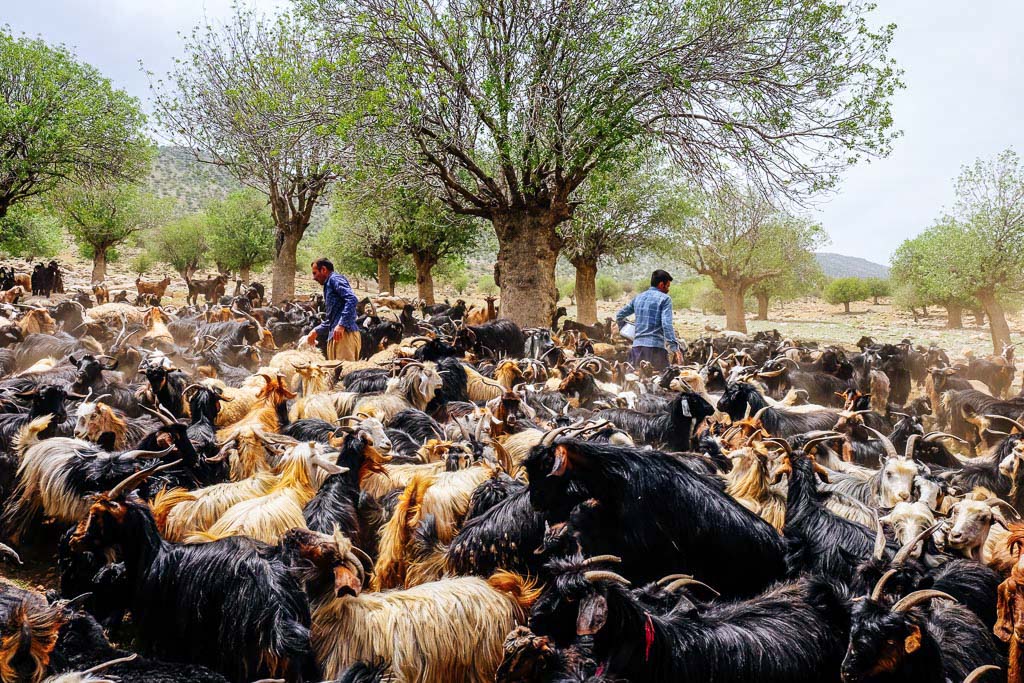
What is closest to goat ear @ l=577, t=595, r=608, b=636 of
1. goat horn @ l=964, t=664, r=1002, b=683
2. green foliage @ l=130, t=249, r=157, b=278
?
goat horn @ l=964, t=664, r=1002, b=683

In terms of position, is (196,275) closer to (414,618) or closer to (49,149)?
(49,149)

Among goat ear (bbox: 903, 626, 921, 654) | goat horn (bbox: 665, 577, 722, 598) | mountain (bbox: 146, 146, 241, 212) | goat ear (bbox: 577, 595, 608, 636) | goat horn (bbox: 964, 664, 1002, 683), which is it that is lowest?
goat horn (bbox: 964, 664, 1002, 683)

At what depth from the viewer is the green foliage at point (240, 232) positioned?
121 ft

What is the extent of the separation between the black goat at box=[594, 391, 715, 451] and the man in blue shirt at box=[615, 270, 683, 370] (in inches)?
71.5

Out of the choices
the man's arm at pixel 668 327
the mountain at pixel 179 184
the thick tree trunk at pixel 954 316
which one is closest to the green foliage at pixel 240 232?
the mountain at pixel 179 184

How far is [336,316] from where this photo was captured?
8.80 m

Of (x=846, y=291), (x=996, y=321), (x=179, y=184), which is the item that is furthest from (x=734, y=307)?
(x=179, y=184)

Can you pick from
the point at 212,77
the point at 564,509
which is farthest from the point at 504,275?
the point at 212,77

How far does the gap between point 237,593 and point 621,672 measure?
Answer: 1599mm

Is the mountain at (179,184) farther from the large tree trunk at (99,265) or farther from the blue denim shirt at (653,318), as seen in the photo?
the blue denim shirt at (653,318)

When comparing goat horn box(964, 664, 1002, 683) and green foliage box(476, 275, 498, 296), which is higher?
green foliage box(476, 275, 498, 296)

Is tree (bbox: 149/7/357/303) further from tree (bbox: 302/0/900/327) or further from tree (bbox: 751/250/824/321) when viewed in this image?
tree (bbox: 751/250/824/321)

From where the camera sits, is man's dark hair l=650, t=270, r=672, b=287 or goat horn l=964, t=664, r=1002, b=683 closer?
goat horn l=964, t=664, r=1002, b=683

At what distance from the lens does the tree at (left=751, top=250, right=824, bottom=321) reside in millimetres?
32281
